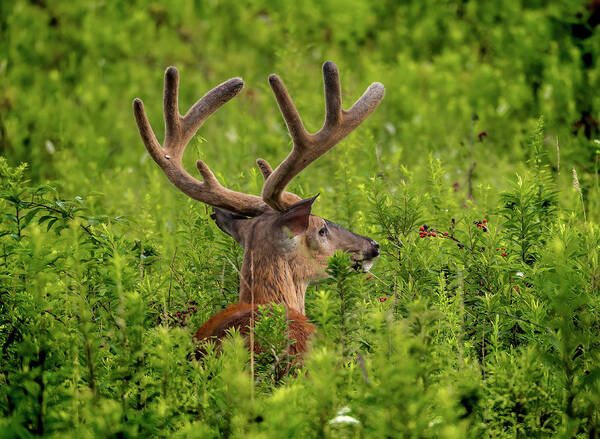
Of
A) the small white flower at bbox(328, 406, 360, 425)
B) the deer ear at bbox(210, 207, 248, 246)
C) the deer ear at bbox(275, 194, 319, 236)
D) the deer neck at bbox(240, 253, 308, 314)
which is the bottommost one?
the deer neck at bbox(240, 253, 308, 314)

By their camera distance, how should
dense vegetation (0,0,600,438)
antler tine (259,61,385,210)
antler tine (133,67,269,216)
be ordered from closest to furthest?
dense vegetation (0,0,600,438) < antler tine (259,61,385,210) < antler tine (133,67,269,216)

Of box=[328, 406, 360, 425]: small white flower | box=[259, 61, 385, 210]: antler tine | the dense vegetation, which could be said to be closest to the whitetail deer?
box=[259, 61, 385, 210]: antler tine

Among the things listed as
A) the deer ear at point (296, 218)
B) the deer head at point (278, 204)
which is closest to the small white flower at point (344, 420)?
the deer head at point (278, 204)

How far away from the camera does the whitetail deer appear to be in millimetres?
3715

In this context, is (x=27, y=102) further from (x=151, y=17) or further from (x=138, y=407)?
(x=138, y=407)

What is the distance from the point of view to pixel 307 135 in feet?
12.3

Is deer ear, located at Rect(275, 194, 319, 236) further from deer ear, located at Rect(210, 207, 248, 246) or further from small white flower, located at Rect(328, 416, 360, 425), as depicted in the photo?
small white flower, located at Rect(328, 416, 360, 425)

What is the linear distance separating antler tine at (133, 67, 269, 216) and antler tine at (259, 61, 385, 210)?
232mm

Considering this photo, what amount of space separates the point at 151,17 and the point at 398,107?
476cm

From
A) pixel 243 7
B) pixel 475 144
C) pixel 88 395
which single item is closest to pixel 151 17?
pixel 243 7

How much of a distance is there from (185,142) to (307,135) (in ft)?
2.61

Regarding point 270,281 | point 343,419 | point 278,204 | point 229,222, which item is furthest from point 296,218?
point 343,419

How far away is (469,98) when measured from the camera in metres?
8.59

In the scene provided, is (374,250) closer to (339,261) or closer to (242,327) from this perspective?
(242,327)
